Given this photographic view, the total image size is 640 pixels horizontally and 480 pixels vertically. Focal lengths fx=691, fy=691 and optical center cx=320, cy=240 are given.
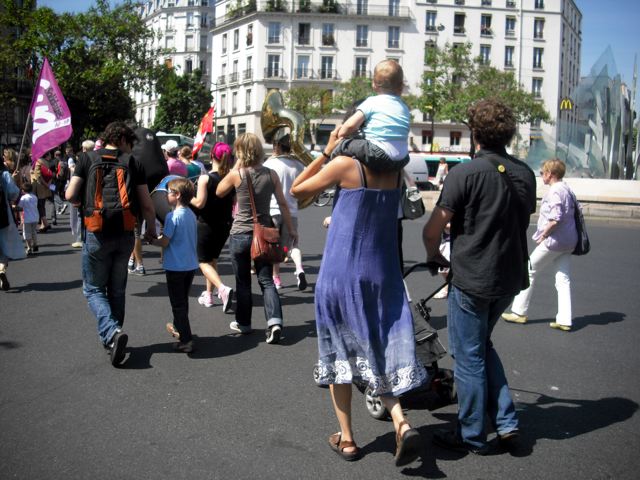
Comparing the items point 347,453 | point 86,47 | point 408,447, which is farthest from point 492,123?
point 86,47

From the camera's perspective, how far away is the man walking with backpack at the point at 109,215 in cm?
526

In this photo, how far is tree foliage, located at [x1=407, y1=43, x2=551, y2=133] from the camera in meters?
57.9

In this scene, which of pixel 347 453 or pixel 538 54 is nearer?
pixel 347 453

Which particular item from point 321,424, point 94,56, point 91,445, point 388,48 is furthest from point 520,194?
point 388,48

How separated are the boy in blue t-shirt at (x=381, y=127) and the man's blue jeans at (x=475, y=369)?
84 centimetres

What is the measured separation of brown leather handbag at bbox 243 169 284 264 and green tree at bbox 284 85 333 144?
58.2 m

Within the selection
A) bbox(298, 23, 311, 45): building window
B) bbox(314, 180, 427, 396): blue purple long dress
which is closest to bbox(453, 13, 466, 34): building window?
bbox(298, 23, 311, 45): building window

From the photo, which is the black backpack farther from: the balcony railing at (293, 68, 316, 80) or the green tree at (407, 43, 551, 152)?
the balcony railing at (293, 68, 316, 80)

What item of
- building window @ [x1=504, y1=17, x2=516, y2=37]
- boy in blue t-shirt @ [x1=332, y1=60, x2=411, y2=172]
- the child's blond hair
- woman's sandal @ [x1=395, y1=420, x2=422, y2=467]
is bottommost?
woman's sandal @ [x1=395, y1=420, x2=422, y2=467]

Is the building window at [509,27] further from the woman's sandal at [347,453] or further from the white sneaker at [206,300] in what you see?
the woman's sandal at [347,453]

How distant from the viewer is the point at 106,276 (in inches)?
215

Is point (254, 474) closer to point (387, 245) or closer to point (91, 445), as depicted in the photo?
point (91, 445)

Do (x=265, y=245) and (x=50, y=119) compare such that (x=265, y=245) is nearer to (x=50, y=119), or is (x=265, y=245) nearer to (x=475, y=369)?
(x=475, y=369)

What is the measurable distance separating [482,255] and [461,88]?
59.6 m
